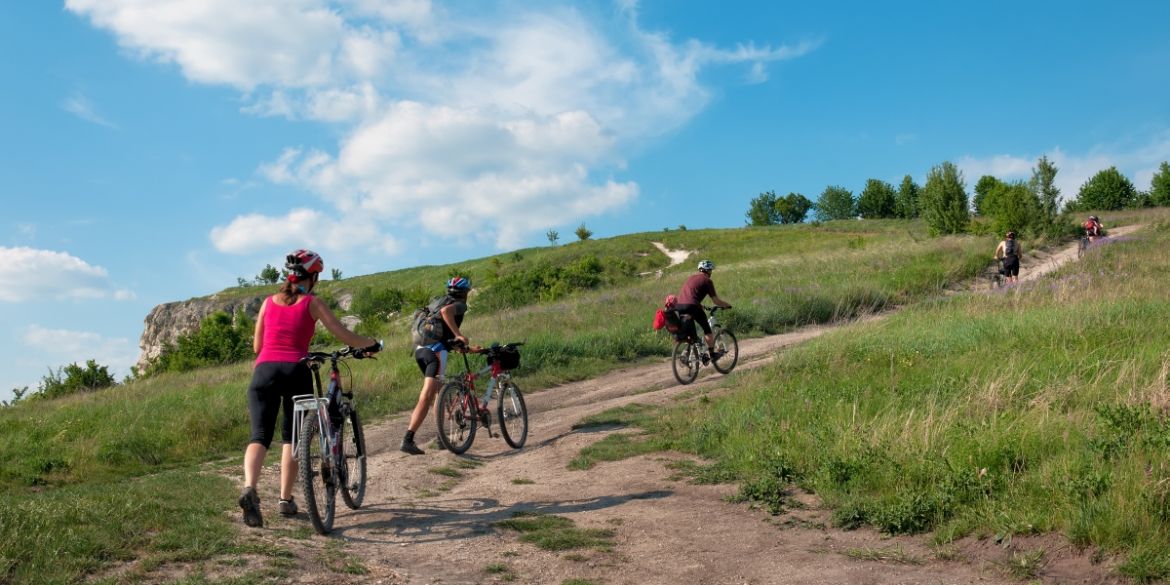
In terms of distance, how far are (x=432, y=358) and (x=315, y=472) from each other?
2.90 meters

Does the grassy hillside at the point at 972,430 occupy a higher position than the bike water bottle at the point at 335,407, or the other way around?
the bike water bottle at the point at 335,407

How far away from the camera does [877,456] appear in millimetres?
6715

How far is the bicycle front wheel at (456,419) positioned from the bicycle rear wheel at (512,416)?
0.34 m

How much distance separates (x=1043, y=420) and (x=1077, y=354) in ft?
9.63

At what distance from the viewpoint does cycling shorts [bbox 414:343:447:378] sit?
9.09m

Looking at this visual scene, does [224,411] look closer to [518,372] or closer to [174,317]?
[518,372]

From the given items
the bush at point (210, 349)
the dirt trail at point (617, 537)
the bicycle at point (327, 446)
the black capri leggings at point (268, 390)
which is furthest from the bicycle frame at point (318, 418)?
the bush at point (210, 349)

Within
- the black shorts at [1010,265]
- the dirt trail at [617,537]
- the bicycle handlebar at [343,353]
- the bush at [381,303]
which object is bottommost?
the dirt trail at [617,537]

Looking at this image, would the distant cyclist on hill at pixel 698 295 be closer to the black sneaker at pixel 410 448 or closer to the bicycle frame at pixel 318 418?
the black sneaker at pixel 410 448

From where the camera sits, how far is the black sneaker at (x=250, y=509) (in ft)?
19.3

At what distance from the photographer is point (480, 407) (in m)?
9.62

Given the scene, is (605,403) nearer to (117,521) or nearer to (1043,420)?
(1043,420)

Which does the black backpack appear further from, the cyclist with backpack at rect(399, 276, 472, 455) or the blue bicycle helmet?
the blue bicycle helmet

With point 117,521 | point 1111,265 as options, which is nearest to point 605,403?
point 117,521
